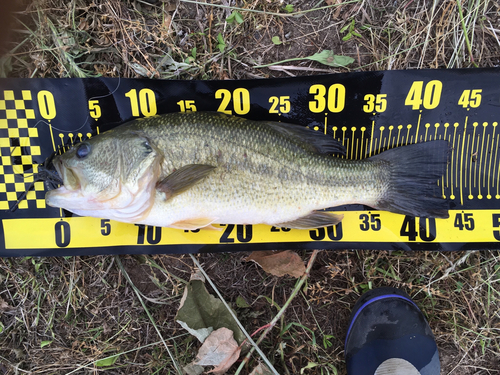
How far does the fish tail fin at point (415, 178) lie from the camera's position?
2199mm

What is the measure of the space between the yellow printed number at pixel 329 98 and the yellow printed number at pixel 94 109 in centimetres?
174

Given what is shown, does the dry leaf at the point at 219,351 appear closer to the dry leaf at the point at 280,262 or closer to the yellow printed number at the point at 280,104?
the dry leaf at the point at 280,262

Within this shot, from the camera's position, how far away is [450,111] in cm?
236

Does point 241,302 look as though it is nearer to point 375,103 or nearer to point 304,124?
point 304,124

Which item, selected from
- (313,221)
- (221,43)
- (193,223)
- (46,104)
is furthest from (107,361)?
(221,43)

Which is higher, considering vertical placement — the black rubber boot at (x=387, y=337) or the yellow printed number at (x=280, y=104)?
the yellow printed number at (x=280, y=104)

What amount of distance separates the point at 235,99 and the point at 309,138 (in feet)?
2.24

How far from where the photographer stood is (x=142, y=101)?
238 centimetres

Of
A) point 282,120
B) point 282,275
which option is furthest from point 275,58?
point 282,275

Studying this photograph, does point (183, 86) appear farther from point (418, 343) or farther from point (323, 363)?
point (418, 343)

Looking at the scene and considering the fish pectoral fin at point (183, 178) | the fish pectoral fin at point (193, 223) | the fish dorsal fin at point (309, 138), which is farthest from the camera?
the fish dorsal fin at point (309, 138)

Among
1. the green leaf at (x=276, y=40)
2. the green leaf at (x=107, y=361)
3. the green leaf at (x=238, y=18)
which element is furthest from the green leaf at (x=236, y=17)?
the green leaf at (x=107, y=361)

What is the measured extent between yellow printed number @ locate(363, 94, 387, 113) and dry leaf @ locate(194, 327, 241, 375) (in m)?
2.12

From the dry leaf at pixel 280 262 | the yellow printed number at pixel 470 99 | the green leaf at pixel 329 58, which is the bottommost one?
the dry leaf at pixel 280 262
